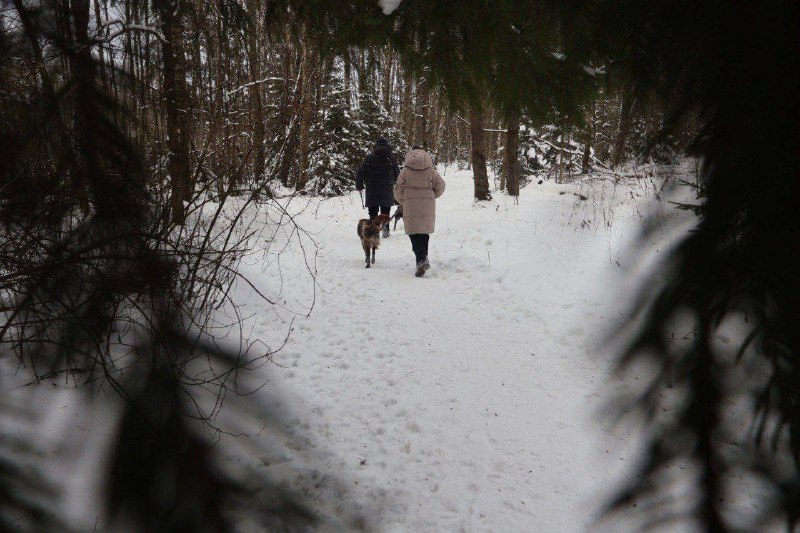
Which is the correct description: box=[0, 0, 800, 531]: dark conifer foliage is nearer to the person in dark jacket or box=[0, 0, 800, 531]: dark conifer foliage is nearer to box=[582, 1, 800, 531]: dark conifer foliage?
box=[582, 1, 800, 531]: dark conifer foliage

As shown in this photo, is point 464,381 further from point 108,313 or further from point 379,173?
point 379,173

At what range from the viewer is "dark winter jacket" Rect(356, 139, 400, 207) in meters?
8.44

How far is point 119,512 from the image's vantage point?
1.59ft

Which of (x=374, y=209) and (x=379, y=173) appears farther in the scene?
(x=374, y=209)

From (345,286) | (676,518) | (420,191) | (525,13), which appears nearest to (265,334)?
(345,286)

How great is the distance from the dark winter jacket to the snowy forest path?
2450 millimetres

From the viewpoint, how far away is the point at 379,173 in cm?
848

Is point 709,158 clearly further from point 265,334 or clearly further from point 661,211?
point 265,334

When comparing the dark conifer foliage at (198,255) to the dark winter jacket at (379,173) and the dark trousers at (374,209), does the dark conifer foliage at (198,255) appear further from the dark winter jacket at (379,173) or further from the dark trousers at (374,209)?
the dark trousers at (374,209)

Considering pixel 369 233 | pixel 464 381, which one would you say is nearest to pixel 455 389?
pixel 464 381

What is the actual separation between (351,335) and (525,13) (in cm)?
357

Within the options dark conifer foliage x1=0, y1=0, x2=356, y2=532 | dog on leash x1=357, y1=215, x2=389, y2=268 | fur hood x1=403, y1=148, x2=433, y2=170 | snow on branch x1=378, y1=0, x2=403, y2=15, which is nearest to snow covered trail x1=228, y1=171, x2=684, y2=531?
dark conifer foliage x1=0, y1=0, x2=356, y2=532

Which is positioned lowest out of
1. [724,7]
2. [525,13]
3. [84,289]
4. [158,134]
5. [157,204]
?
[84,289]

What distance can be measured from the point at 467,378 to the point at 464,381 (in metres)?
0.06
